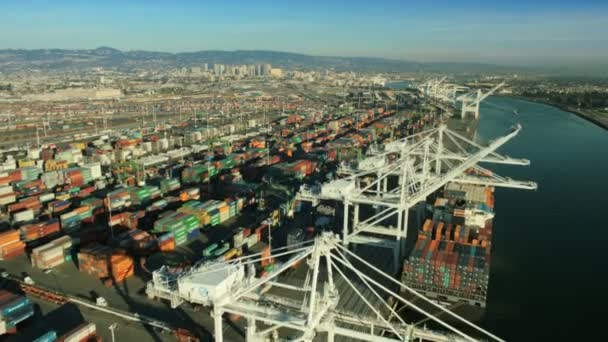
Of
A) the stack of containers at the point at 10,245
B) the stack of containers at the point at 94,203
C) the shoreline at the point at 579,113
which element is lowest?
the stack of containers at the point at 10,245

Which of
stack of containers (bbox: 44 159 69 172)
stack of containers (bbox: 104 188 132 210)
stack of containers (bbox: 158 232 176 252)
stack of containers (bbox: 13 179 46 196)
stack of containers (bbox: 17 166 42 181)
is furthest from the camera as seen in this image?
stack of containers (bbox: 44 159 69 172)

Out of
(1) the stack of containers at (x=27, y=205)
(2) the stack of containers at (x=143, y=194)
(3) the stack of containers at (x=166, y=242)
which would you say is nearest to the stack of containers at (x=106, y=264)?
(3) the stack of containers at (x=166, y=242)

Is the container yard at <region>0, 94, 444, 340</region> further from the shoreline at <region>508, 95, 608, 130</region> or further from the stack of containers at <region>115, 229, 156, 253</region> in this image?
the shoreline at <region>508, 95, 608, 130</region>

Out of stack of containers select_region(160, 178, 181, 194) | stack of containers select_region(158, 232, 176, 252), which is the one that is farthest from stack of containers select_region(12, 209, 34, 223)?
stack of containers select_region(158, 232, 176, 252)

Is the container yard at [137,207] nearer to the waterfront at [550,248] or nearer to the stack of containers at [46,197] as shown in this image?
the stack of containers at [46,197]

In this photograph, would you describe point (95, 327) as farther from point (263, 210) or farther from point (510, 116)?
point (510, 116)

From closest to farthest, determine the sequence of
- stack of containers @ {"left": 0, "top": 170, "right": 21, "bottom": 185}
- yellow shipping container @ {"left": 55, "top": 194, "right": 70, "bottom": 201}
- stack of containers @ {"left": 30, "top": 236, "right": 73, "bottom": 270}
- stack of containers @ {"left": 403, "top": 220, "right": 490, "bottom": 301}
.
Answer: stack of containers @ {"left": 403, "top": 220, "right": 490, "bottom": 301} < stack of containers @ {"left": 30, "top": 236, "right": 73, "bottom": 270} < yellow shipping container @ {"left": 55, "top": 194, "right": 70, "bottom": 201} < stack of containers @ {"left": 0, "top": 170, "right": 21, "bottom": 185}

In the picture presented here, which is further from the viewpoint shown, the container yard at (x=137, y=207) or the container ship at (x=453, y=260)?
the container yard at (x=137, y=207)

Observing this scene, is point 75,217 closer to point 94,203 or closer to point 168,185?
point 94,203
